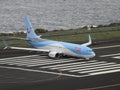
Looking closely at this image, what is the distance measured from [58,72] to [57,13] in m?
95.2

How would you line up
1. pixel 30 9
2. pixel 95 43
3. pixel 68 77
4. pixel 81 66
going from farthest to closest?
pixel 30 9 → pixel 95 43 → pixel 81 66 → pixel 68 77

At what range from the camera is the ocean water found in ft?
371

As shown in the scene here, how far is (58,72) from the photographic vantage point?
4203 cm

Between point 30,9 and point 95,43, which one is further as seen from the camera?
point 30,9

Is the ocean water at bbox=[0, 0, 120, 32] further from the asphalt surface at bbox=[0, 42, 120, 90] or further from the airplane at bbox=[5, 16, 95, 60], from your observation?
the asphalt surface at bbox=[0, 42, 120, 90]

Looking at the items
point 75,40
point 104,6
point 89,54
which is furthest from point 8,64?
point 104,6

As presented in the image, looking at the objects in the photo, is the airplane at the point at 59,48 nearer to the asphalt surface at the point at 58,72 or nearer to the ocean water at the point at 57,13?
the asphalt surface at the point at 58,72

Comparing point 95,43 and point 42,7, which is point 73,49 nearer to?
point 95,43

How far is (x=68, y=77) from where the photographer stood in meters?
39.7

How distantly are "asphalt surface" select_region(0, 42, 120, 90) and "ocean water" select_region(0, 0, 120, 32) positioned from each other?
2055 inches

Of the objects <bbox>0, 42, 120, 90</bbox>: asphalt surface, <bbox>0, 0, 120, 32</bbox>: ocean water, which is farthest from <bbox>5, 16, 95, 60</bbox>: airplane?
<bbox>0, 0, 120, 32</bbox>: ocean water

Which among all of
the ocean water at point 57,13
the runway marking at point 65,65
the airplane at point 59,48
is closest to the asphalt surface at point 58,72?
the runway marking at point 65,65

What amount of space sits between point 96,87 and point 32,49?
690 inches

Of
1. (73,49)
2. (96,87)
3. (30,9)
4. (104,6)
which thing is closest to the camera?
(96,87)
